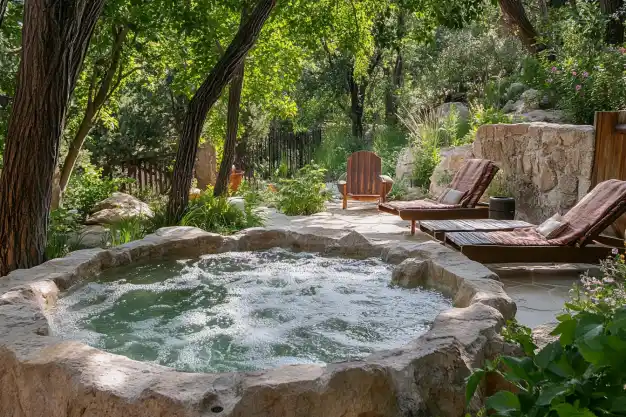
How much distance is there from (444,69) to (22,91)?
13371mm

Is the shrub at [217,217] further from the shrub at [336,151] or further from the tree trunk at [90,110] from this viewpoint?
the shrub at [336,151]

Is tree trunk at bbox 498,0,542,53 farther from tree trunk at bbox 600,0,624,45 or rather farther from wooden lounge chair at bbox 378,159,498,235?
wooden lounge chair at bbox 378,159,498,235

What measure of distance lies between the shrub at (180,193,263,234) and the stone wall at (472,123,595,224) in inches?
141

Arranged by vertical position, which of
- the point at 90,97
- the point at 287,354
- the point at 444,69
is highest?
the point at 444,69

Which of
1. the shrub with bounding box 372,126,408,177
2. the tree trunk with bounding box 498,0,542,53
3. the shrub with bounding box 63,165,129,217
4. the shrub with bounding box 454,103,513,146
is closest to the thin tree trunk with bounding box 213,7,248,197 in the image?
the shrub with bounding box 63,165,129,217

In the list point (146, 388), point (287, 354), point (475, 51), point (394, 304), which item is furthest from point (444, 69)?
point (146, 388)

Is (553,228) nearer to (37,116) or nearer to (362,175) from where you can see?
(37,116)

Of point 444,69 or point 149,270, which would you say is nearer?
point 149,270

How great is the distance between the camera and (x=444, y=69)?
52.5ft

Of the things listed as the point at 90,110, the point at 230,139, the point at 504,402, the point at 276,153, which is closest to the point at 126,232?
the point at 230,139

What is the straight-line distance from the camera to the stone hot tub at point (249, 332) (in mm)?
2377

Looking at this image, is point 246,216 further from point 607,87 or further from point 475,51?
point 475,51

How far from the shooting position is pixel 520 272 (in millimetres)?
5496

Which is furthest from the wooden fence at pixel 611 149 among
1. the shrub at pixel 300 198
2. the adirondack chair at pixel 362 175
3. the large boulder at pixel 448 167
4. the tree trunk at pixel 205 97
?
the shrub at pixel 300 198
